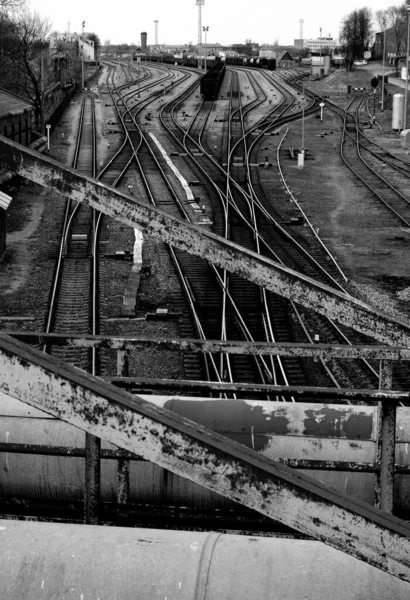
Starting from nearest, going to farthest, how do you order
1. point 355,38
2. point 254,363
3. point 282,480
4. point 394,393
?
point 282,480, point 394,393, point 254,363, point 355,38

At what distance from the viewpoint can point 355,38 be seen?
91.2m

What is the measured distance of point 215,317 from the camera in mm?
13617

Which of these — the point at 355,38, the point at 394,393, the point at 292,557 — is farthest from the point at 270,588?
the point at 355,38

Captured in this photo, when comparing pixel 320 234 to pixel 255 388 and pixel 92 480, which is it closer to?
pixel 255 388

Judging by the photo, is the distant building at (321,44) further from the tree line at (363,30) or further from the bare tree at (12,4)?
the bare tree at (12,4)

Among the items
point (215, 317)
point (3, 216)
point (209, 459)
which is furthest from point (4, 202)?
point (209, 459)

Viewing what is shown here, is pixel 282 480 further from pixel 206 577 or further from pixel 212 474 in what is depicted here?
pixel 206 577

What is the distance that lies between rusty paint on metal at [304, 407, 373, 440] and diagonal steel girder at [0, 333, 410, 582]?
9.21ft

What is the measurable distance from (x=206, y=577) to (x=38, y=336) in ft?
6.46

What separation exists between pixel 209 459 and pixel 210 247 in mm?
2519

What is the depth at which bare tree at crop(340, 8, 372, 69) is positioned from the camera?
282 ft

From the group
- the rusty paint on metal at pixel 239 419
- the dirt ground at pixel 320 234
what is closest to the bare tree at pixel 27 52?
the dirt ground at pixel 320 234

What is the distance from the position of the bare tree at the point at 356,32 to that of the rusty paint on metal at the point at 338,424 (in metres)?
75.1

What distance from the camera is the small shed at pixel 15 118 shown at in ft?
81.7
